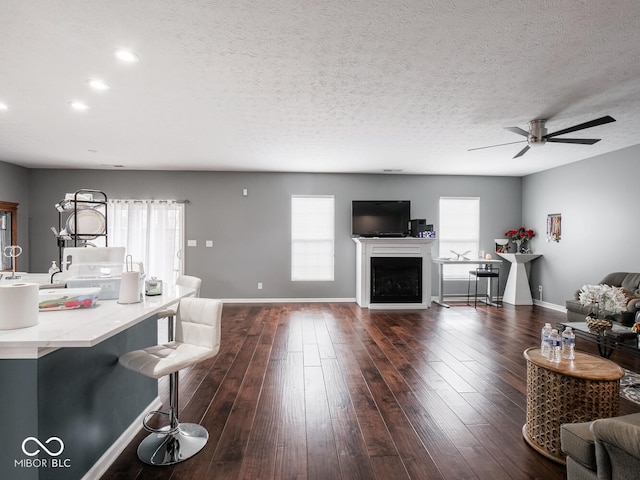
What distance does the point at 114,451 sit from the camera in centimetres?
193

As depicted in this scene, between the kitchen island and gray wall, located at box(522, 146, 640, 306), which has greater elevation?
gray wall, located at box(522, 146, 640, 306)

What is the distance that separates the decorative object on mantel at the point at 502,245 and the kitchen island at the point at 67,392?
21.1 feet

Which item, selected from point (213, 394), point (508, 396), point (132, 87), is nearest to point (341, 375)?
point (213, 394)

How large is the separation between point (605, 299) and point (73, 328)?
14.1 feet

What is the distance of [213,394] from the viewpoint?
275 cm

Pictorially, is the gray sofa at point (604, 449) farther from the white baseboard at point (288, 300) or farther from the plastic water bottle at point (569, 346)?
the white baseboard at point (288, 300)

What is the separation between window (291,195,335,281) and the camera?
6.62 metres

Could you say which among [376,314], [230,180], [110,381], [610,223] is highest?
[230,180]

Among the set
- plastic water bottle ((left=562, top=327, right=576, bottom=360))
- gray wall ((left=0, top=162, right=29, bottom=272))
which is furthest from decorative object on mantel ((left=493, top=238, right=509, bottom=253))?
gray wall ((left=0, top=162, right=29, bottom=272))

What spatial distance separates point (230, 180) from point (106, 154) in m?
2.04

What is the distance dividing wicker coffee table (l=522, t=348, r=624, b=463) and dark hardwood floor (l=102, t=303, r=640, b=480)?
0.45 feet

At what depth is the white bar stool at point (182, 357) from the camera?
187cm

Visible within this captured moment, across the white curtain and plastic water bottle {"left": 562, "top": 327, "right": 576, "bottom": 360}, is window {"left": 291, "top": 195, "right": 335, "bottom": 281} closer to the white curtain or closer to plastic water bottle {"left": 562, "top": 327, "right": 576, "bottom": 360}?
the white curtain

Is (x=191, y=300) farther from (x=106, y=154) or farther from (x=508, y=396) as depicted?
(x=106, y=154)
